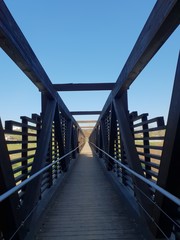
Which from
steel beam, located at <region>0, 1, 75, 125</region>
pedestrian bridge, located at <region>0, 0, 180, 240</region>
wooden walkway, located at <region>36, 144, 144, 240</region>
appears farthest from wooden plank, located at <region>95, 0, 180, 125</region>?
wooden walkway, located at <region>36, 144, 144, 240</region>

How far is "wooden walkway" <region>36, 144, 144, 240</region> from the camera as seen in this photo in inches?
92.6

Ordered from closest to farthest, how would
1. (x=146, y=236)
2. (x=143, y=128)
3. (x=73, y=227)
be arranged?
(x=146, y=236) → (x=73, y=227) → (x=143, y=128)

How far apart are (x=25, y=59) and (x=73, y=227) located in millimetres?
1973

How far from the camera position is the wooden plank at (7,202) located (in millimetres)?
1687

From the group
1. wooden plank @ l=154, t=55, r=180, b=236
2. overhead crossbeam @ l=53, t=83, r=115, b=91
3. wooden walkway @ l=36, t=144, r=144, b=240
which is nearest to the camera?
wooden plank @ l=154, t=55, r=180, b=236

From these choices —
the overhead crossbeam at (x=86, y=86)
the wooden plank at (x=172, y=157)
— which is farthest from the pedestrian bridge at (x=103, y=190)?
the overhead crossbeam at (x=86, y=86)

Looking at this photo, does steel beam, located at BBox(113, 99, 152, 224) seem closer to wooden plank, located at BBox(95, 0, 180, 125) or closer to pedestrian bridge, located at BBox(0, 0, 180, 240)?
pedestrian bridge, located at BBox(0, 0, 180, 240)

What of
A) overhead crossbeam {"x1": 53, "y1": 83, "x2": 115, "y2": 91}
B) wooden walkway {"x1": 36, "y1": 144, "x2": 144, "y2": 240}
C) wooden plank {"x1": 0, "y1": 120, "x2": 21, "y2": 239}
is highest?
overhead crossbeam {"x1": 53, "y1": 83, "x2": 115, "y2": 91}

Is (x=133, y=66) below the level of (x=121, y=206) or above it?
above

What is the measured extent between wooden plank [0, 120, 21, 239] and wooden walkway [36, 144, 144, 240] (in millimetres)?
565

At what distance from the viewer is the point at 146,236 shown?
2.18 metres

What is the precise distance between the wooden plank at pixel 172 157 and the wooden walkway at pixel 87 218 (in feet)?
2.19

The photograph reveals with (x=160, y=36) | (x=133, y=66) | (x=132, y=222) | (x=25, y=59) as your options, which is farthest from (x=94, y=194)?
(x=160, y=36)

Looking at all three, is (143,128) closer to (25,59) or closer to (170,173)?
(170,173)
